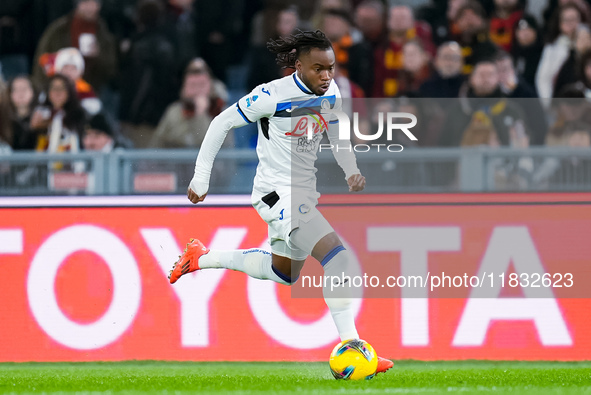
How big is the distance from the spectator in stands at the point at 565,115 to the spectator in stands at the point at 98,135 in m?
3.41

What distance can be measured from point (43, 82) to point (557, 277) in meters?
4.71

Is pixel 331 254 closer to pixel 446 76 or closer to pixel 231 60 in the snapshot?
pixel 446 76

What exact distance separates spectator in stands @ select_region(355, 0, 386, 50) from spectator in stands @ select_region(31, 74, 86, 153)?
8.74 feet

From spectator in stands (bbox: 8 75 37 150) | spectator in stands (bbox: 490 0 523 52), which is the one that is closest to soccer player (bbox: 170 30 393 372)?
spectator in stands (bbox: 8 75 37 150)

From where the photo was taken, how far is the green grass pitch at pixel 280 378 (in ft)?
16.9

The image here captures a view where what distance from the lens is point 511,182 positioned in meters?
6.72

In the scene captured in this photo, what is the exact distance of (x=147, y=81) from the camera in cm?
880

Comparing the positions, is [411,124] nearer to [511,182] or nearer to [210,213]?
[511,182]

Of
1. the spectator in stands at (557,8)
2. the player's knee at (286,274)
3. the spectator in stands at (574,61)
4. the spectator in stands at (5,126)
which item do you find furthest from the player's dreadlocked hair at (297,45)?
the spectator in stands at (557,8)

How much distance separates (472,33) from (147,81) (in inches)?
115

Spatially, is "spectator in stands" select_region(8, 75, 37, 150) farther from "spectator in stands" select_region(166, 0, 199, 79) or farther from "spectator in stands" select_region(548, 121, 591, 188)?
"spectator in stands" select_region(548, 121, 591, 188)

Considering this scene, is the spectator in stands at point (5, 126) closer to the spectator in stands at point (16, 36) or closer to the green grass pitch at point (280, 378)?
the spectator in stands at point (16, 36)

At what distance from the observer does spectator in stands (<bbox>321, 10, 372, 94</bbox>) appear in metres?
8.59

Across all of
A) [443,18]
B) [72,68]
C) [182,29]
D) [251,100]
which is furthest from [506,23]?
[251,100]
